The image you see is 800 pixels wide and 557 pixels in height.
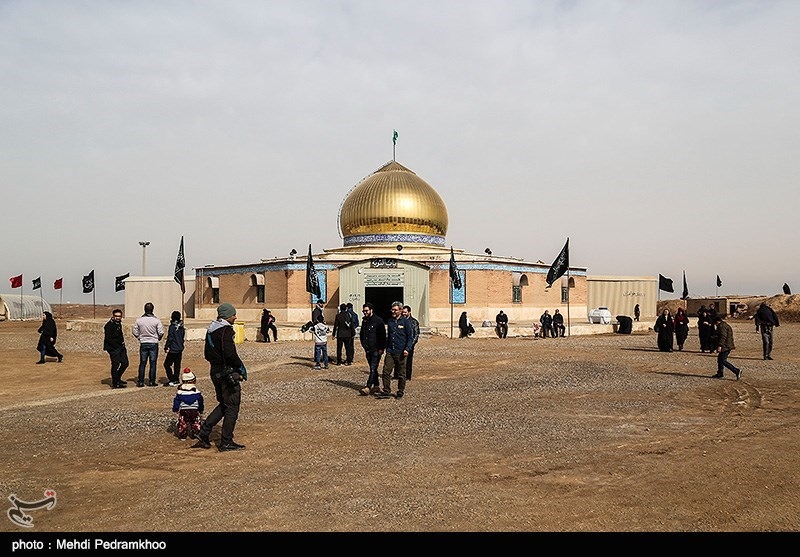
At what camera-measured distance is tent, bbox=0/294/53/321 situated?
49034 mm

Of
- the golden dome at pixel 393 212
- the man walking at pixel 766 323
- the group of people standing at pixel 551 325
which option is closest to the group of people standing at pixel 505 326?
the group of people standing at pixel 551 325

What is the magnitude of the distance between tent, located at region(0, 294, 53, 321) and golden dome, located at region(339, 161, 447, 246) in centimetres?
2707

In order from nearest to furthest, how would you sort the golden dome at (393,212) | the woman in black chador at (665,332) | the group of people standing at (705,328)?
the group of people standing at (705,328) → the woman in black chador at (665,332) → the golden dome at (393,212)

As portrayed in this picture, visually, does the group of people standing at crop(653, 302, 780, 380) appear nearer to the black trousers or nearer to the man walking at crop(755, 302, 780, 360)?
the man walking at crop(755, 302, 780, 360)

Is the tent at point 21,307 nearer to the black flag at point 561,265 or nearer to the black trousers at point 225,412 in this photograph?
the black flag at point 561,265

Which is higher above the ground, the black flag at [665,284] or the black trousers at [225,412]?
the black flag at [665,284]

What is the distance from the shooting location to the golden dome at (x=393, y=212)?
38406 mm

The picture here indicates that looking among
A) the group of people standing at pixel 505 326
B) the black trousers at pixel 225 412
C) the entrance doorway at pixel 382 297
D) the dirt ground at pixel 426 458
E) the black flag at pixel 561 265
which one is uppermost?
the black flag at pixel 561 265

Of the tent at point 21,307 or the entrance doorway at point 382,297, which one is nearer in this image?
the entrance doorway at point 382,297

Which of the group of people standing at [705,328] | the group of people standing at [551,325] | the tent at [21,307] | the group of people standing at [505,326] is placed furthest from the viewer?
the tent at [21,307]

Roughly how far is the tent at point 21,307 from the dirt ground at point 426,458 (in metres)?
41.9

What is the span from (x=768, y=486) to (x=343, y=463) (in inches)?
161
